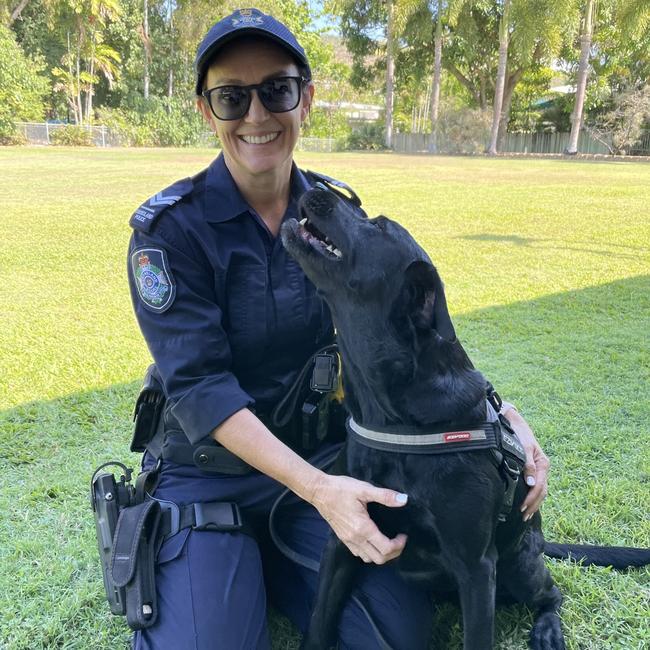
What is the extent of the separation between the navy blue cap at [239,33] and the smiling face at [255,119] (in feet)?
0.09

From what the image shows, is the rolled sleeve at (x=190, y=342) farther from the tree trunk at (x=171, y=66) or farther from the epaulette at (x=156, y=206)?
the tree trunk at (x=171, y=66)

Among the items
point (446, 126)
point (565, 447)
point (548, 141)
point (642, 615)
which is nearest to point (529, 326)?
point (565, 447)

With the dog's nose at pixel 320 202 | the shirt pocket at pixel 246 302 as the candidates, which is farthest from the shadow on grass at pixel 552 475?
the dog's nose at pixel 320 202

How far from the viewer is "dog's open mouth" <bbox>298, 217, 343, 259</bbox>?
1736mm

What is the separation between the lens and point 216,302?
1953mm

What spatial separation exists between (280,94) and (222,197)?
364 millimetres

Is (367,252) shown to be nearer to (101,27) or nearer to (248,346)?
(248,346)

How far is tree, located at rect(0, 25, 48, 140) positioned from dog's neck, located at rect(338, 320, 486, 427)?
103ft

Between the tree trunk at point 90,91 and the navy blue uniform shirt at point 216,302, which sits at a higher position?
the tree trunk at point 90,91

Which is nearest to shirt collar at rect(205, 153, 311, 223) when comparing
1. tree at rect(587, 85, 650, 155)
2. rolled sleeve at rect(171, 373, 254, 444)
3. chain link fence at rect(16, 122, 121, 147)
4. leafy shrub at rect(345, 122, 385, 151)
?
rolled sleeve at rect(171, 373, 254, 444)

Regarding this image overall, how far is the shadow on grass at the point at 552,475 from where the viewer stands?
6.58 ft

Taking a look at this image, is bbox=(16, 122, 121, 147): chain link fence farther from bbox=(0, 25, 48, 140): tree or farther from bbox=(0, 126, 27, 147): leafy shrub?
bbox=(0, 25, 48, 140): tree

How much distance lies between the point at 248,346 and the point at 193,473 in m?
0.46

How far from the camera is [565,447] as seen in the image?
3051 mm
